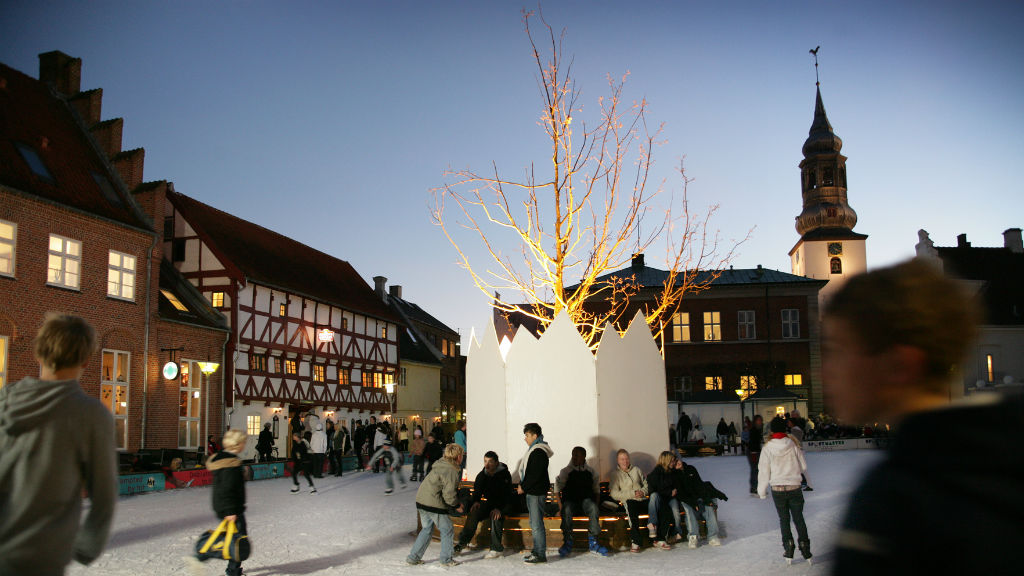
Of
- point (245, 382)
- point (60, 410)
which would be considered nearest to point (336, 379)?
point (245, 382)

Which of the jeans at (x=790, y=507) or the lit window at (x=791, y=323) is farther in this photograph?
the lit window at (x=791, y=323)

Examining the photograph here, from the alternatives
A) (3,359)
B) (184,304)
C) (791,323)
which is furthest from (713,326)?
(3,359)

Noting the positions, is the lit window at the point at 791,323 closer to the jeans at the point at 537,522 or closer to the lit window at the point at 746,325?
the lit window at the point at 746,325

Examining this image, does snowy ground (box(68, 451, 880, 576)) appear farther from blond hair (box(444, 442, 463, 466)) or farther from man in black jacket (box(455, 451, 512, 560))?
blond hair (box(444, 442, 463, 466))

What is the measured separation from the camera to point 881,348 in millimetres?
1713

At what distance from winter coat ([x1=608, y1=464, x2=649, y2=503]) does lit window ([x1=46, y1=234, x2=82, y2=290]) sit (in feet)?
61.0

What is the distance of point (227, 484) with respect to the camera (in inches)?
350

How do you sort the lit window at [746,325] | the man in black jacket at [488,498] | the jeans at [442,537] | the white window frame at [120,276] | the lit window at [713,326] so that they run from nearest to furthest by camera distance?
the jeans at [442,537] → the man in black jacket at [488,498] → the white window frame at [120,276] → the lit window at [746,325] → the lit window at [713,326]

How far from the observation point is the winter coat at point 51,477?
282 centimetres

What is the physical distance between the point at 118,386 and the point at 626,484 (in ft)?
64.7

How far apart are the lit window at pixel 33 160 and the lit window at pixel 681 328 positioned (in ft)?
109

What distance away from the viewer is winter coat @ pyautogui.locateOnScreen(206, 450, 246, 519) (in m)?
8.83

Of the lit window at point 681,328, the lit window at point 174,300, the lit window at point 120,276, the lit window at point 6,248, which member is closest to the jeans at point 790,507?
the lit window at point 6,248

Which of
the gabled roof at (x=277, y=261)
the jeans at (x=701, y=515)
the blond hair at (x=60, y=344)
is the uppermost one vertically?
the gabled roof at (x=277, y=261)
